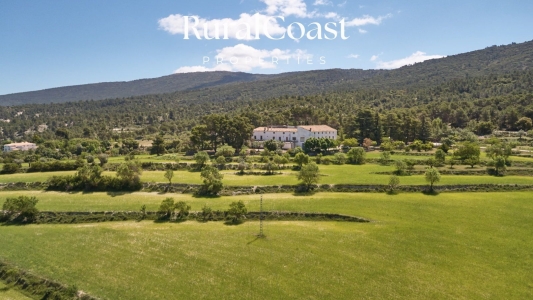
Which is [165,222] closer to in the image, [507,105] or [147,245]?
[147,245]

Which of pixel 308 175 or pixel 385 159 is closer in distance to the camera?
pixel 308 175

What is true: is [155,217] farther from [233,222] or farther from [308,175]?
[308,175]

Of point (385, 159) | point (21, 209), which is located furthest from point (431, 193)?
point (21, 209)

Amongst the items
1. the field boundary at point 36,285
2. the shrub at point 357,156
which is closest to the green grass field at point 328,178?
the shrub at point 357,156

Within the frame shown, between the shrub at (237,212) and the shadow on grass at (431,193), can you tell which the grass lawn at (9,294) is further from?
the shadow on grass at (431,193)

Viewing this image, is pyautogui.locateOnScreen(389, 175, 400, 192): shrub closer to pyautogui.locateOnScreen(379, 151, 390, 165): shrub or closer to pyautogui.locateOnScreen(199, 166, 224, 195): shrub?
pyautogui.locateOnScreen(379, 151, 390, 165): shrub

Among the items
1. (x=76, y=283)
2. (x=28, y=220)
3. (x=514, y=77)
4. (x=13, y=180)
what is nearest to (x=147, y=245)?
(x=76, y=283)
